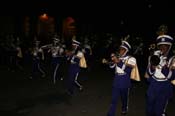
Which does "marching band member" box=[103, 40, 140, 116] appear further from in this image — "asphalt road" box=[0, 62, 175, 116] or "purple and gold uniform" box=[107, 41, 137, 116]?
"asphalt road" box=[0, 62, 175, 116]

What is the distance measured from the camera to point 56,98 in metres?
12.4

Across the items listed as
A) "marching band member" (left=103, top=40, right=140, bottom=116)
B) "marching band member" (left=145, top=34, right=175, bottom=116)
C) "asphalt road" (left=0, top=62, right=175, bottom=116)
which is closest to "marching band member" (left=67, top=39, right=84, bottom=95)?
"asphalt road" (left=0, top=62, right=175, bottom=116)

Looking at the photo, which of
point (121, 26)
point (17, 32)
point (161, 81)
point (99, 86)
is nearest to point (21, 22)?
point (17, 32)

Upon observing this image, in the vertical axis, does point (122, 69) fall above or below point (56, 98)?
above

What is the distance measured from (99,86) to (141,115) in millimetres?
4920

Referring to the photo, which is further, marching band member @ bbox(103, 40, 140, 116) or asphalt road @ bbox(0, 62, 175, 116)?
asphalt road @ bbox(0, 62, 175, 116)

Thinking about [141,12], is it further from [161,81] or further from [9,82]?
[161,81]

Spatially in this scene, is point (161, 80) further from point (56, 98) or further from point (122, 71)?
point (56, 98)

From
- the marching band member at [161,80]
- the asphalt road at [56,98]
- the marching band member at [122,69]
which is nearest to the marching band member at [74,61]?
the asphalt road at [56,98]

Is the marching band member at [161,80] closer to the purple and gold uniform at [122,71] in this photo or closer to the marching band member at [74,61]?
the purple and gold uniform at [122,71]

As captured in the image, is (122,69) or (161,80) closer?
(161,80)

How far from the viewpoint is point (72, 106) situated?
11344 mm

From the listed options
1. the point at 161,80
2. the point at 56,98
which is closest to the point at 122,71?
the point at 161,80

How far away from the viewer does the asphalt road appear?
10.7m
